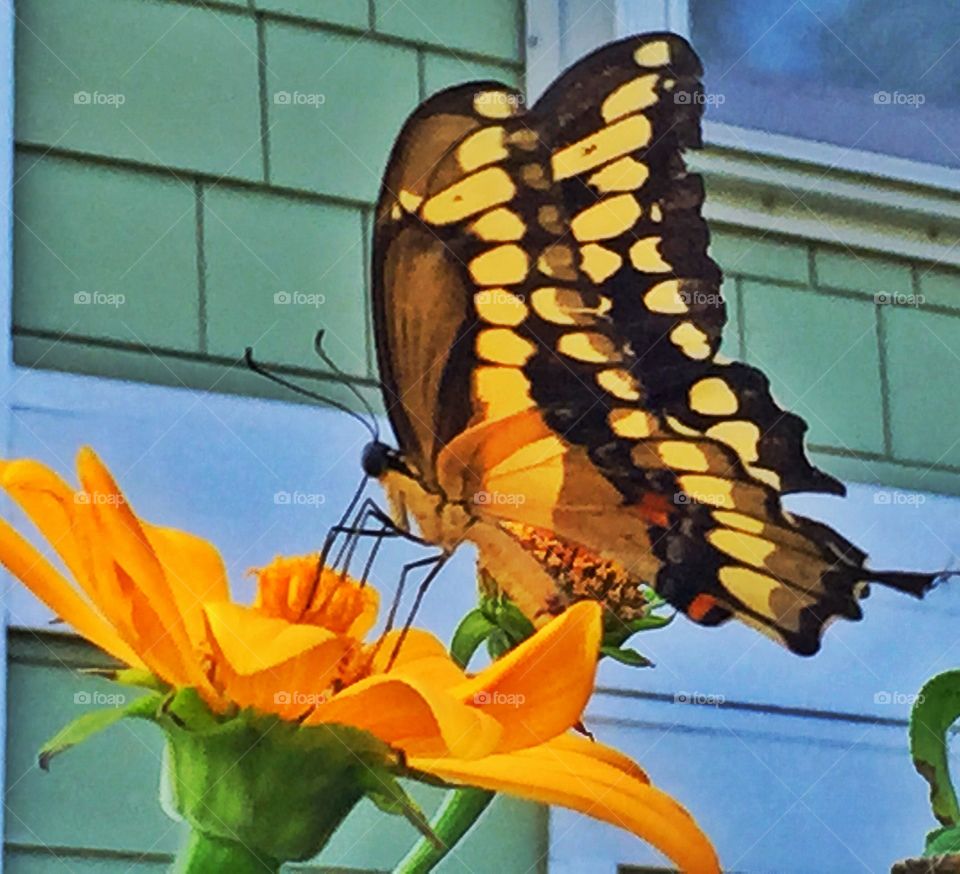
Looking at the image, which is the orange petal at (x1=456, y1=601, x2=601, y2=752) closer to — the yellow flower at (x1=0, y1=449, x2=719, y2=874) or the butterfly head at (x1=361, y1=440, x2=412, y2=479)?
the yellow flower at (x1=0, y1=449, x2=719, y2=874)

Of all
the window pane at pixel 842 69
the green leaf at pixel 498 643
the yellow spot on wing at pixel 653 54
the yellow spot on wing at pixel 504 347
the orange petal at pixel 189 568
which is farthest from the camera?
the window pane at pixel 842 69

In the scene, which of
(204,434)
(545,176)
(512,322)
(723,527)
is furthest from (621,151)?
(204,434)

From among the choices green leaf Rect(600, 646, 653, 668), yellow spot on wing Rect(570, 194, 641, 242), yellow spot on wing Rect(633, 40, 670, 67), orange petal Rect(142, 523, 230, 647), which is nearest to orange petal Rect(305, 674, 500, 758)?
orange petal Rect(142, 523, 230, 647)

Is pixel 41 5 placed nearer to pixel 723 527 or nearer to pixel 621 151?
pixel 621 151

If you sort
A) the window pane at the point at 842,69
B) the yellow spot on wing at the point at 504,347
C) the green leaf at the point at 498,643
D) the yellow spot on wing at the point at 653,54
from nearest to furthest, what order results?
the green leaf at the point at 498,643 → the yellow spot on wing at the point at 504,347 → the yellow spot on wing at the point at 653,54 → the window pane at the point at 842,69

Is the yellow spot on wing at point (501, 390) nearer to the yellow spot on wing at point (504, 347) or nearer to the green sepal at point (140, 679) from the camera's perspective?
the yellow spot on wing at point (504, 347)

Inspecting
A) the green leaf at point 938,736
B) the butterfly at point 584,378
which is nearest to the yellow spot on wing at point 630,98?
the butterfly at point 584,378
